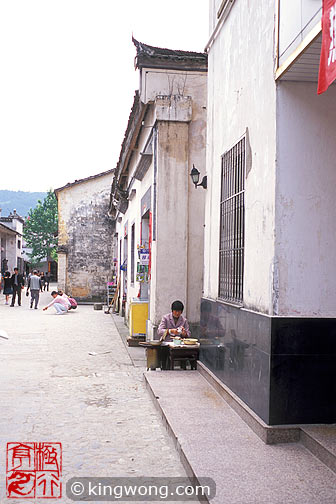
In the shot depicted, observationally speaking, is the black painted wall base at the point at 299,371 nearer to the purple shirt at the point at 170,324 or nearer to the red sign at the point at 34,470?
the red sign at the point at 34,470

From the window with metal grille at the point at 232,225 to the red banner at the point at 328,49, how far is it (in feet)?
8.47

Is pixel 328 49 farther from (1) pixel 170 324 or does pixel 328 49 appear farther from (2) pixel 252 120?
(1) pixel 170 324

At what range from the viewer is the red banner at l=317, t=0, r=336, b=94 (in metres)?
3.49

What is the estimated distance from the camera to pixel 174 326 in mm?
8984

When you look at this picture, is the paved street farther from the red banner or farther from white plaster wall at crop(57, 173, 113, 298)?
white plaster wall at crop(57, 173, 113, 298)

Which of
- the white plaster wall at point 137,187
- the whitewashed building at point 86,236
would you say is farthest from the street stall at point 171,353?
the whitewashed building at point 86,236

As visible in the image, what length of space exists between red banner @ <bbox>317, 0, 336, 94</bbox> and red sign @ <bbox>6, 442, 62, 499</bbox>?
3387 millimetres

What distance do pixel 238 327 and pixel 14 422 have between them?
255 cm

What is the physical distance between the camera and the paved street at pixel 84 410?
190 inches

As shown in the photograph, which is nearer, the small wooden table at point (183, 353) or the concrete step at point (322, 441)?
the concrete step at point (322, 441)

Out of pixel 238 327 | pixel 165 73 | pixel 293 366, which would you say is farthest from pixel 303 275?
pixel 165 73

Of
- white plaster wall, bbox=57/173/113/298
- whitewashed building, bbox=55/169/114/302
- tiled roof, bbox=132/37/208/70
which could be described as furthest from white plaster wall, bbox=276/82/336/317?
white plaster wall, bbox=57/173/113/298

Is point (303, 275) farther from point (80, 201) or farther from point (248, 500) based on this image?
point (80, 201)

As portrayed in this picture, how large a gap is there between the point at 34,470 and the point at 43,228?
179 feet
